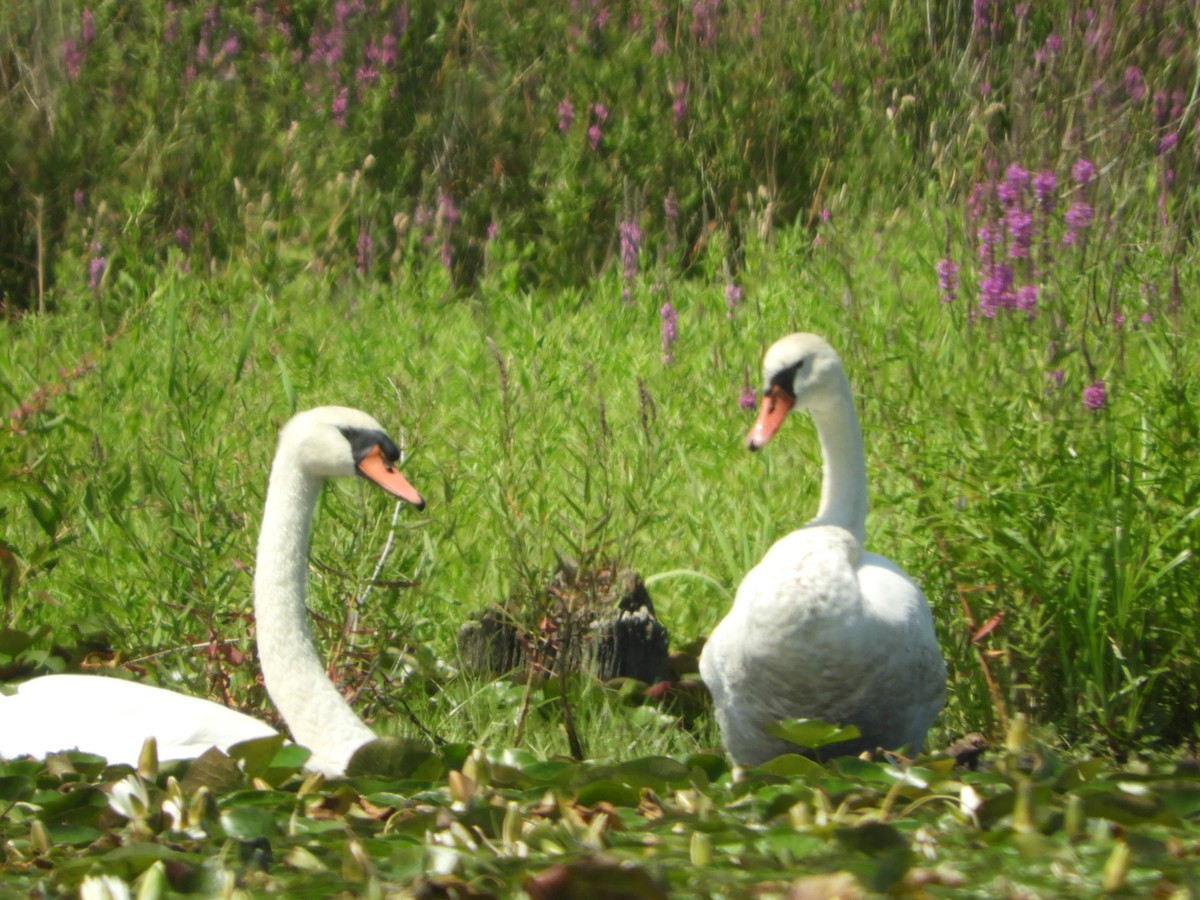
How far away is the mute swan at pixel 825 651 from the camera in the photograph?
3242mm

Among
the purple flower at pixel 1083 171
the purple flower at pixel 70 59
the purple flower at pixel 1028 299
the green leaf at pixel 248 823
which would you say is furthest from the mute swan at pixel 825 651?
the purple flower at pixel 70 59

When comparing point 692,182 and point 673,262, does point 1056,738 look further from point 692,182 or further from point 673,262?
point 692,182

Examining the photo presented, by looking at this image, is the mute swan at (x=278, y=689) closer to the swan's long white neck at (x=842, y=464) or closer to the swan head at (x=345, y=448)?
the swan head at (x=345, y=448)

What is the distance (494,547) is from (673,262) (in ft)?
10.4

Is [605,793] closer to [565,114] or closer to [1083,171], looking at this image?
[1083,171]

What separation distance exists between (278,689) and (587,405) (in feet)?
8.84

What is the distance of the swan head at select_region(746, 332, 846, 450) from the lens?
364 centimetres

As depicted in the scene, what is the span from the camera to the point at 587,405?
5816 millimetres

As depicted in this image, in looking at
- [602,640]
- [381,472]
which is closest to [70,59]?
[602,640]

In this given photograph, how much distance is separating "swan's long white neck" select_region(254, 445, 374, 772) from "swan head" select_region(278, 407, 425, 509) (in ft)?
0.14

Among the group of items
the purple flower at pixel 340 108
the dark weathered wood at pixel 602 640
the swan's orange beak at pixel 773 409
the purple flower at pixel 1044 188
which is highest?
the purple flower at pixel 340 108

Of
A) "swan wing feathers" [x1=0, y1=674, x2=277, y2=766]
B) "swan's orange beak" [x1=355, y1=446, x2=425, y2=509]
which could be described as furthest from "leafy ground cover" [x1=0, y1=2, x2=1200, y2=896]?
"swan's orange beak" [x1=355, y1=446, x2=425, y2=509]

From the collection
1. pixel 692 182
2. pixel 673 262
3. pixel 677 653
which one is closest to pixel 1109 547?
pixel 677 653

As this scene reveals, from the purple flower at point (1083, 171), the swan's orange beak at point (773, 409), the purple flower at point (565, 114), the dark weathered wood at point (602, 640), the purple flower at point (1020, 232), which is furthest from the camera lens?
the purple flower at point (565, 114)
